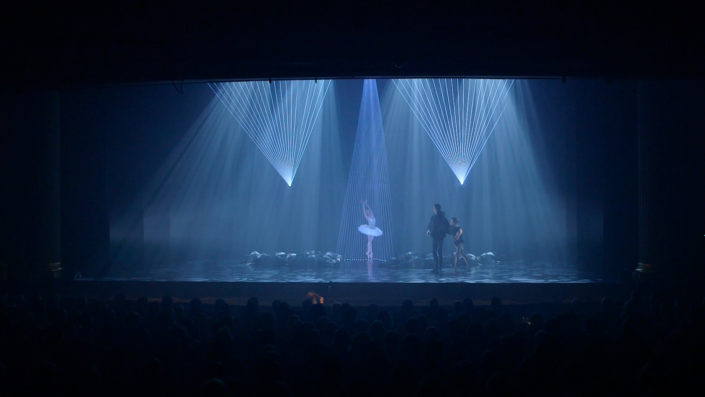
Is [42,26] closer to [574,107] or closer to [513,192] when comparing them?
[574,107]

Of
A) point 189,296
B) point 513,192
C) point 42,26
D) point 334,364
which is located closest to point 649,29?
point 334,364

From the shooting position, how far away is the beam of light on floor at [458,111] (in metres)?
17.5

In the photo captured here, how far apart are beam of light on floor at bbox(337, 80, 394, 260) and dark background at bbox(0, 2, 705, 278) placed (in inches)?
257

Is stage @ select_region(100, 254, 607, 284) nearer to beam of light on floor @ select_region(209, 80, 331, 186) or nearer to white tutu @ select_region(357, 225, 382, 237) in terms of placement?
white tutu @ select_region(357, 225, 382, 237)

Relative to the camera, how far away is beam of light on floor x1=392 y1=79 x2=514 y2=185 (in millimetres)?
17453

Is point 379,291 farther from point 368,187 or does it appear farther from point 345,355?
point 368,187

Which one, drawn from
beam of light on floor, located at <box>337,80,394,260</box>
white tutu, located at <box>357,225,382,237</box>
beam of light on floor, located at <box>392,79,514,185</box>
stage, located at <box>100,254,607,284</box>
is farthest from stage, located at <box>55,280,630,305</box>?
beam of light on floor, located at <box>337,80,394,260</box>

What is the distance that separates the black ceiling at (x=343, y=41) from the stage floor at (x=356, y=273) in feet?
14.5

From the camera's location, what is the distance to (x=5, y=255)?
12516 millimetres

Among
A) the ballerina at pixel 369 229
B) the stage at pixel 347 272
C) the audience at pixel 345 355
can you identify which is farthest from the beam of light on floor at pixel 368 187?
the audience at pixel 345 355

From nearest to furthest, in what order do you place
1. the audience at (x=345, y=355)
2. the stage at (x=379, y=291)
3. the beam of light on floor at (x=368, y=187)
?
1. the audience at (x=345, y=355)
2. the stage at (x=379, y=291)
3. the beam of light on floor at (x=368, y=187)

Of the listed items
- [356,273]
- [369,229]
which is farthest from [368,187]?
[356,273]

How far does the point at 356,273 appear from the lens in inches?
539

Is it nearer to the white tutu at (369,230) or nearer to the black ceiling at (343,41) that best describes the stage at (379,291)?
the black ceiling at (343,41)
